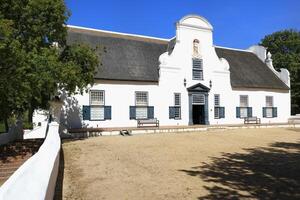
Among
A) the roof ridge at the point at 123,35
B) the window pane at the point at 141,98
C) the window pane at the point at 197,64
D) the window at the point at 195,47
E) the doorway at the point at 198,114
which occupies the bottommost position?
the doorway at the point at 198,114

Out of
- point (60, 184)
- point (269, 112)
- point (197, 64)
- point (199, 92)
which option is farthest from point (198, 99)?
point (60, 184)

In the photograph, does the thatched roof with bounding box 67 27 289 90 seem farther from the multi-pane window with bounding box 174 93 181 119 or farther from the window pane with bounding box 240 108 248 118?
the multi-pane window with bounding box 174 93 181 119

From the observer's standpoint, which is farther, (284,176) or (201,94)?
(201,94)

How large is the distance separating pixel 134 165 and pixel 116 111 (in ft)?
44.8

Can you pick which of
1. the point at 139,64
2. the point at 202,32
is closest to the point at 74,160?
the point at 139,64

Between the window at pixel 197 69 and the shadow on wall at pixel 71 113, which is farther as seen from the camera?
the window at pixel 197 69

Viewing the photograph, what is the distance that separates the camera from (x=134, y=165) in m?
10.2

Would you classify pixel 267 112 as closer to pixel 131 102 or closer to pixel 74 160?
pixel 131 102

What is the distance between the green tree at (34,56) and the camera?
476 inches

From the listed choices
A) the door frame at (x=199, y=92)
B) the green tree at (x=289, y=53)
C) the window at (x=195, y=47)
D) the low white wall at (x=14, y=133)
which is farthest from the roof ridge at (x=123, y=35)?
the green tree at (x=289, y=53)

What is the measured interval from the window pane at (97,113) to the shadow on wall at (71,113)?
927mm

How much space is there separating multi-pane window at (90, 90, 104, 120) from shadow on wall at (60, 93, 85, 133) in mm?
919

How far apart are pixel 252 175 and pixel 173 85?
1758 centimetres

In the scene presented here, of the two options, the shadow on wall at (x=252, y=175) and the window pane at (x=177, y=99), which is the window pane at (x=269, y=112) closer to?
the window pane at (x=177, y=99)
